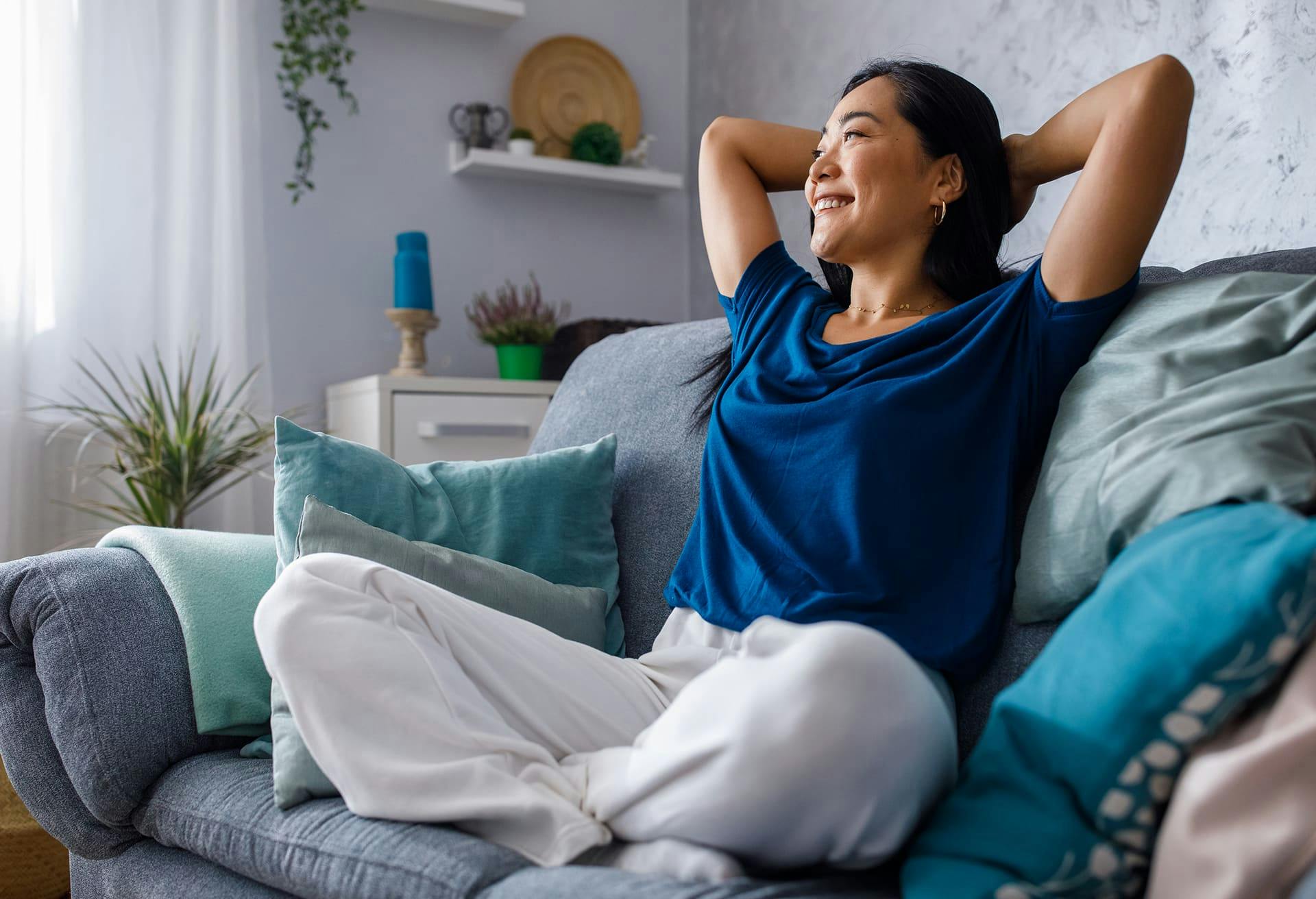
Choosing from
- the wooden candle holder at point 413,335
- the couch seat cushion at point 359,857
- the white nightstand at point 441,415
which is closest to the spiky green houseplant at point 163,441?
the white nightstand at point 441,415

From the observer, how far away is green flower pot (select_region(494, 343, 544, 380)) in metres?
3.03

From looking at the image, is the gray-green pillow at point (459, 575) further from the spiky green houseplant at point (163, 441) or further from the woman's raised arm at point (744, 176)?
the spiky green houseplant at point (163, 441)

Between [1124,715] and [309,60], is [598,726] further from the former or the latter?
[309,60]

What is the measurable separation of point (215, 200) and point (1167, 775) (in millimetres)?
2722

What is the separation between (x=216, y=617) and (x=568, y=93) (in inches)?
97.8

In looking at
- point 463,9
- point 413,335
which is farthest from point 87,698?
point 463,9

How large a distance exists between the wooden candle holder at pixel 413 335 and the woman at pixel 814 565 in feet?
4.43

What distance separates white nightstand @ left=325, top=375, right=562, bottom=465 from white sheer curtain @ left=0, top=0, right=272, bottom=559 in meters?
0.30

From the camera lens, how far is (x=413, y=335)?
2920mm

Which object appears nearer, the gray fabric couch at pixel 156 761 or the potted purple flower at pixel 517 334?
the gray fabric couch at pixel 156 761

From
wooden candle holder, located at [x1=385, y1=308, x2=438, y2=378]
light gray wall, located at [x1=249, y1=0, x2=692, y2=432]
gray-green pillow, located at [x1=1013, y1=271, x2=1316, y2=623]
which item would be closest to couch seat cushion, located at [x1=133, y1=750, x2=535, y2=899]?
gray-green pillow, located at [x1=1013, y1=271, x2=1316, y2=623]

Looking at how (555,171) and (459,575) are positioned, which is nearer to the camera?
(459,575)

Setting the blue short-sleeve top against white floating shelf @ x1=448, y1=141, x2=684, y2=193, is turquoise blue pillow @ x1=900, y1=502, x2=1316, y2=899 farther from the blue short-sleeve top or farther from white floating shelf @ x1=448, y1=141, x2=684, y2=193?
white floating shelf @ x1=448, y1=141, x2=684, y2=193

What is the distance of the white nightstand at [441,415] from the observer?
272 centimetres
